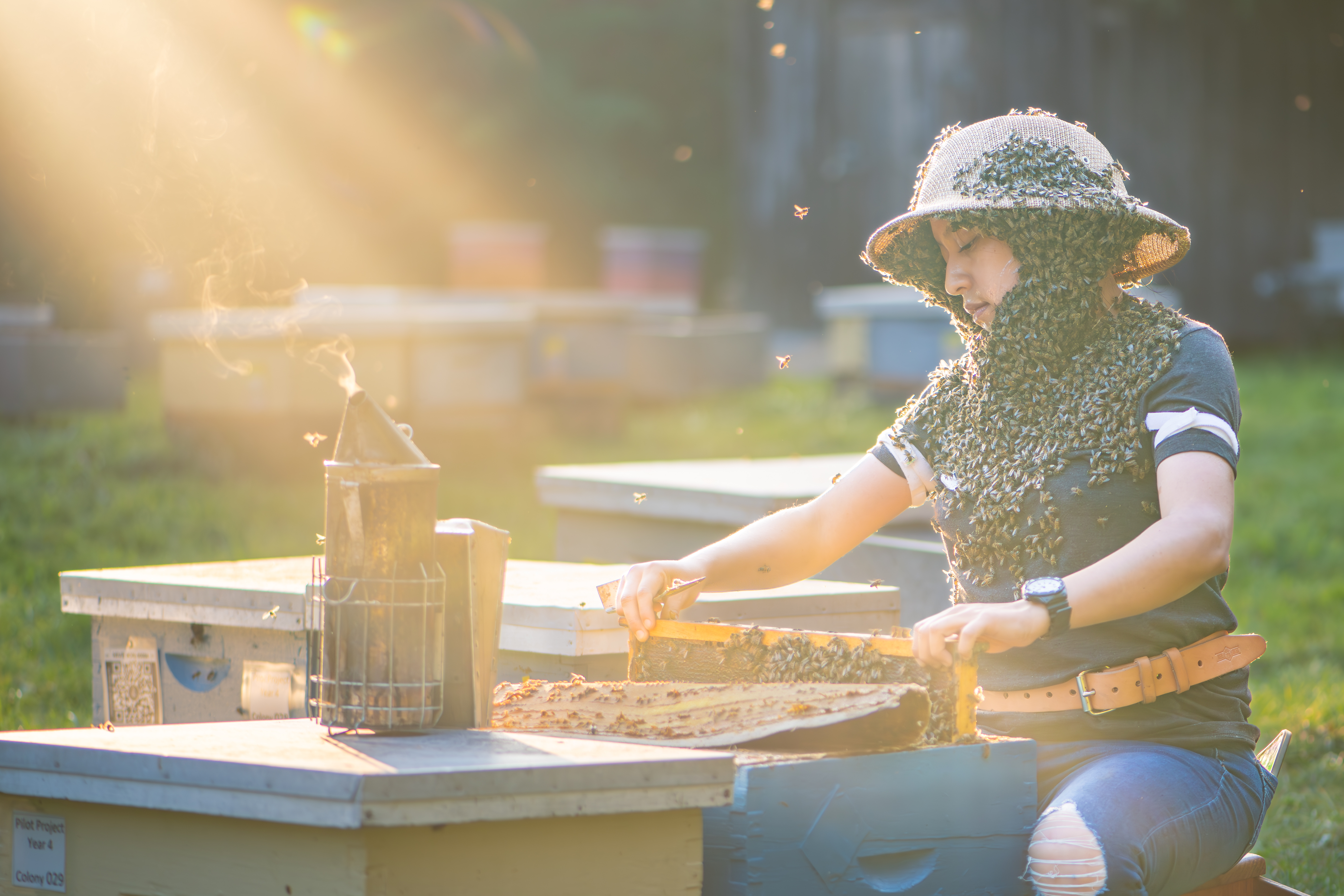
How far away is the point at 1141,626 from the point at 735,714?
652 mm

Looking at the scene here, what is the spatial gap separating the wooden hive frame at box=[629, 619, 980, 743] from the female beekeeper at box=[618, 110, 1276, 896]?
4 centimetres

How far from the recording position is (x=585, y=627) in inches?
96.0

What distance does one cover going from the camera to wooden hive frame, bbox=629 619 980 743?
6.16ft

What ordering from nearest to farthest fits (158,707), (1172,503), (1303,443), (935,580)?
(1172,503) < (158,707) < (935,580) < (1303,443)

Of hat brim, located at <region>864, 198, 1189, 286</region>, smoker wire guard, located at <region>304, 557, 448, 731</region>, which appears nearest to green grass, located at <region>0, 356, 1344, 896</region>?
hat brim, located at <region>864, 198, 1189, 286</region>

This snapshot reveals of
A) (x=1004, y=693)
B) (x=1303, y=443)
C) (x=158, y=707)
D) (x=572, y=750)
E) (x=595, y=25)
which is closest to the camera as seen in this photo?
(x=572, y=750)

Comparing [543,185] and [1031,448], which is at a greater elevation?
[543,185]

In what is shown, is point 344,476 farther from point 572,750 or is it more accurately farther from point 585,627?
point 585,627

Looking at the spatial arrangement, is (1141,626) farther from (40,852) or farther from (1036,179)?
(40,852)

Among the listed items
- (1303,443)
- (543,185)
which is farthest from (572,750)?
(543,185)

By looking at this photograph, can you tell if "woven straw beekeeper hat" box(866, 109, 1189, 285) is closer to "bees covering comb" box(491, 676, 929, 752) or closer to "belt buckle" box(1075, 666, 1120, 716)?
"belt buckle" box(1075, 666, 1120, 716)

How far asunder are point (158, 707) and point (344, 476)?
1.43 m

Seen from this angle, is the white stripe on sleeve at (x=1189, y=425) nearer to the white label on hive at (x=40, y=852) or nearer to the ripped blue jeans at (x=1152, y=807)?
the ripped blue jeans at (x=1152, y=807)

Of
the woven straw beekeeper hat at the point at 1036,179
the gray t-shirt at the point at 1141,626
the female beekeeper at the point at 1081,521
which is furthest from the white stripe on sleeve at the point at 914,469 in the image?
the woven straw beekeeper hat at the point at 1036,179
